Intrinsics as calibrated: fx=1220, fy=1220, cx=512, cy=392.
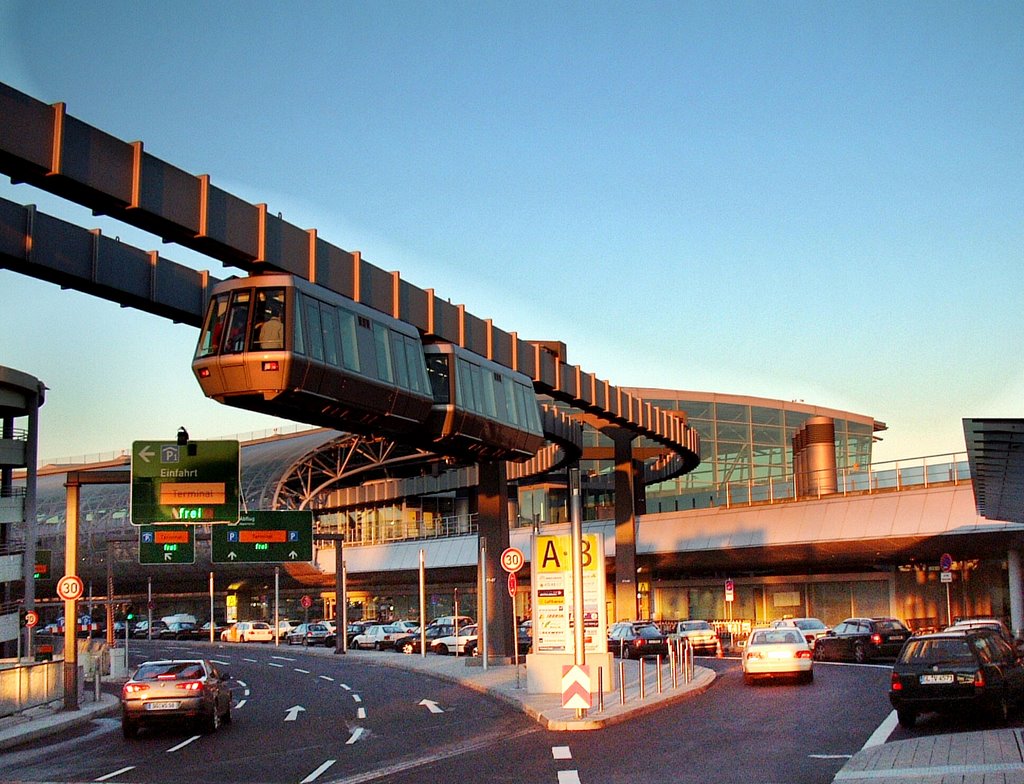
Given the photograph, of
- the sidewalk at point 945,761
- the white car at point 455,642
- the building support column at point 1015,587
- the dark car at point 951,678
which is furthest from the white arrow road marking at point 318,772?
the white car at point 455,642

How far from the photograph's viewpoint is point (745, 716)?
24.0 m

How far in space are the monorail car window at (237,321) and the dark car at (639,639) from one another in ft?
87.8

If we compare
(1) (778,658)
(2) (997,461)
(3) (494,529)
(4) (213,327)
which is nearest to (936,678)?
(2) (997,461)

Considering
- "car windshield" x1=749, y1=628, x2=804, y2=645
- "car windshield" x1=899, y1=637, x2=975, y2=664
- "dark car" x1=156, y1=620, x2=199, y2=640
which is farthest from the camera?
"dark car" x1=156, y1=620, x2=199, y2=640

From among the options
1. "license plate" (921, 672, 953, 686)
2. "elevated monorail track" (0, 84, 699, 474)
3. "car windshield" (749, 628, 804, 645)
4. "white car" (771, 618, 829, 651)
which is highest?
"elevated monorail track" (0, 84, 699, 474)

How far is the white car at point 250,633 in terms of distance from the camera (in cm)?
8356

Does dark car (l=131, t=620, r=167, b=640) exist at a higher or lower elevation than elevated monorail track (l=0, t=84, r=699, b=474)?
lower

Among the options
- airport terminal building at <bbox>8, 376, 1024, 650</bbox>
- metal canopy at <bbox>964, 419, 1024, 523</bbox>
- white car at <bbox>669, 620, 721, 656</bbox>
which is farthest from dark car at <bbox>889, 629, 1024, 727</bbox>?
white car at <bbox>669, 620, 721, 656</bbox>

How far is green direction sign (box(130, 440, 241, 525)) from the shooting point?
35.5m

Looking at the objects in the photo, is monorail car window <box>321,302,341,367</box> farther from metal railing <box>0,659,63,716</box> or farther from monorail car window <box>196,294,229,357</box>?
metal railing <box>0,659,63,716</box>

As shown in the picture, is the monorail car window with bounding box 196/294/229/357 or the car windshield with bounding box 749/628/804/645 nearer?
the monorail car window with bounding box 196/294/229/357

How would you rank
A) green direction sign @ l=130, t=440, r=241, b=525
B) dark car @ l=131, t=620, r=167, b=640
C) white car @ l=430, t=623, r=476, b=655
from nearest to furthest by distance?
green direction sign @ l=130, t=440, r=241, b=525, white car @ l=430, t=623, r=476, b=655, dark car @ l=131, t=620, r=167, b=640

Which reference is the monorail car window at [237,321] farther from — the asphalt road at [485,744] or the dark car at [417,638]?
the dark car at [417,638]

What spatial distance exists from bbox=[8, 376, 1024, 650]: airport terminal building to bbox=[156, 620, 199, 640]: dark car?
4902 mm
